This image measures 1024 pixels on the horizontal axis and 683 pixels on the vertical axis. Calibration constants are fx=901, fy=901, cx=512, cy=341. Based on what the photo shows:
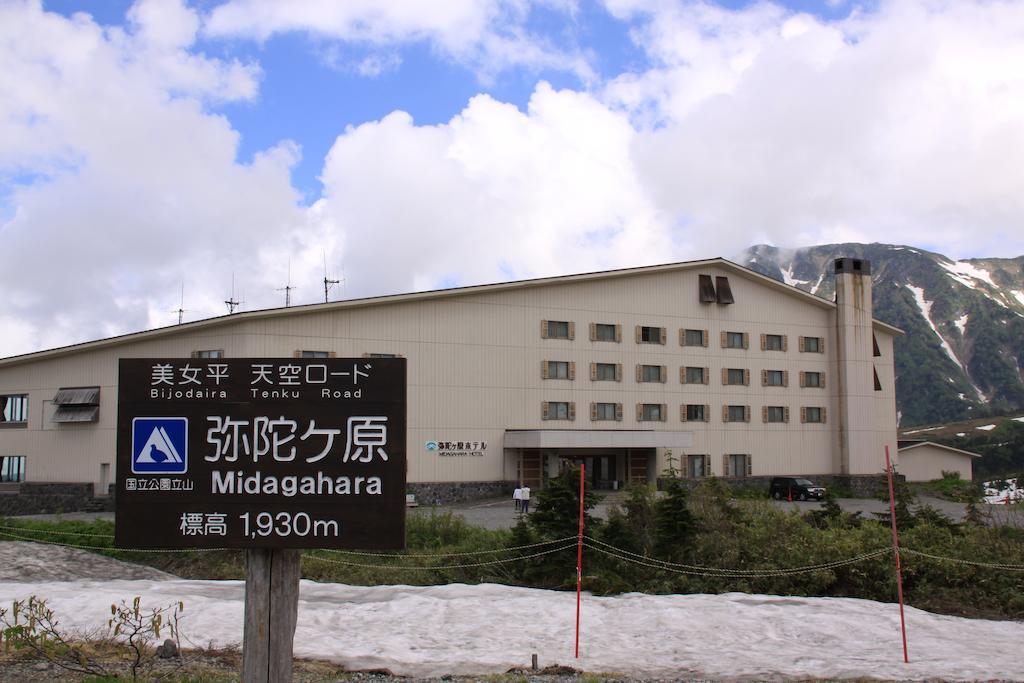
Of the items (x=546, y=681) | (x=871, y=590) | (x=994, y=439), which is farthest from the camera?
(x=994, y=439)

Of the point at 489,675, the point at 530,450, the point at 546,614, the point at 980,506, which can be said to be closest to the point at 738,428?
the point at 530,450

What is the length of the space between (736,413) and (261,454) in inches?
1599

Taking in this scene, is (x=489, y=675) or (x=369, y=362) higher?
(x=369, y=362)

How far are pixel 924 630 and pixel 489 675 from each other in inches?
248

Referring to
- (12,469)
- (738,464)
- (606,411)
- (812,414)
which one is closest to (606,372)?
(606,411)

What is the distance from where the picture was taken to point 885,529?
58.5 ft

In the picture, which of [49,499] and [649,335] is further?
[649,335]

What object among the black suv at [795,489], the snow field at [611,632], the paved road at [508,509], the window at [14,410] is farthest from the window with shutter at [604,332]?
the snow field at [611,632]

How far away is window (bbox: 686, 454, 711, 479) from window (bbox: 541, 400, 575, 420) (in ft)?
22.5

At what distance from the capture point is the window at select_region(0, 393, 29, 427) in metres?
38.1

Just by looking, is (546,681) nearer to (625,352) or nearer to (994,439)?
(625,352)

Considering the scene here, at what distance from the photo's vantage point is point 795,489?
4222cm

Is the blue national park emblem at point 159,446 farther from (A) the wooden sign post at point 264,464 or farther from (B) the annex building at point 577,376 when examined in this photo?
(B) the annex building at point 577,376

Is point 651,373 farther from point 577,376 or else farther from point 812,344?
point 812,344
